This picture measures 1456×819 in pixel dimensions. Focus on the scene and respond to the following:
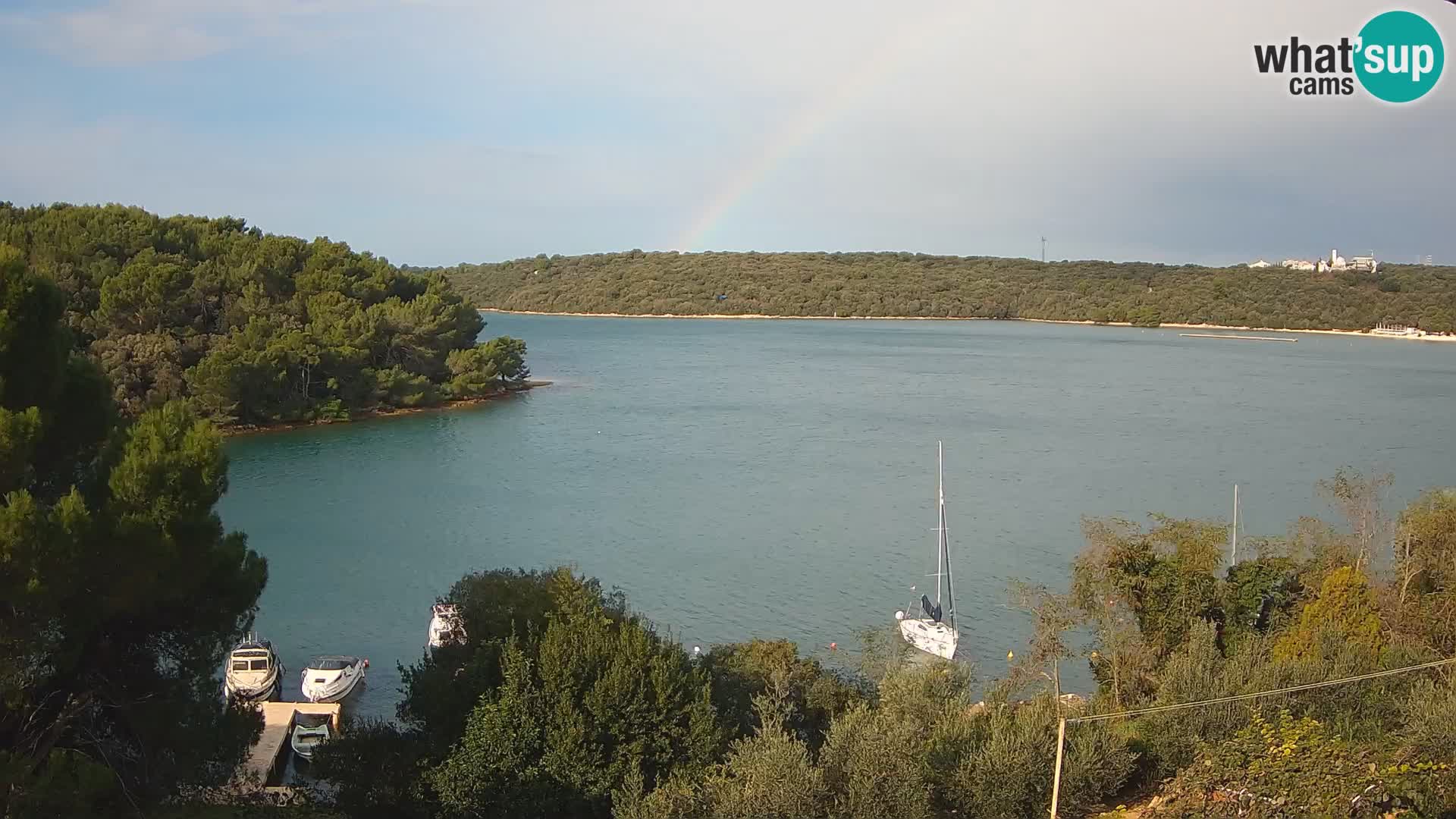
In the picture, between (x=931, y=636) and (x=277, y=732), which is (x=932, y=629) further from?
(x=277, y=732)

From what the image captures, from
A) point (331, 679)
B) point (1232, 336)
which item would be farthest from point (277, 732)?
point (1232, 336)

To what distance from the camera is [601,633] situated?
9.91 m

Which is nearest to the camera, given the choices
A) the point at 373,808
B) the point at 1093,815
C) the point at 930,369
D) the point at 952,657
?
the point at 1093,815

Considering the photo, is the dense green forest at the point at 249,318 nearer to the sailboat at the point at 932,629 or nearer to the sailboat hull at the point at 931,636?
the sailboat at the point at 932,629

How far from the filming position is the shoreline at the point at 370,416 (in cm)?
3956

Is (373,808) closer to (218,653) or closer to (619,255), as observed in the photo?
(218,653)

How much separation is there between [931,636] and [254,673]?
376 inches

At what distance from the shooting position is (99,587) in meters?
8.30

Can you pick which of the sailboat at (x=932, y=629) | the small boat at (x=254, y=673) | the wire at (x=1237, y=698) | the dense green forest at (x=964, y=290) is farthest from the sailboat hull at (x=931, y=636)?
the dense green forest at (x=964, y=290)

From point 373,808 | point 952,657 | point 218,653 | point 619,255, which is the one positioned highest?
point 619,255

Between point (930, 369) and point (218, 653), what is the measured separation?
2322 inches

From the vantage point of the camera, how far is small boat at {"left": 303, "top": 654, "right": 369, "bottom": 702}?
14943 millimetres

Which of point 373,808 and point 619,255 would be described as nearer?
point 373,808

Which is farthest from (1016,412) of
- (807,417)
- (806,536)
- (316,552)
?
(316,552)
